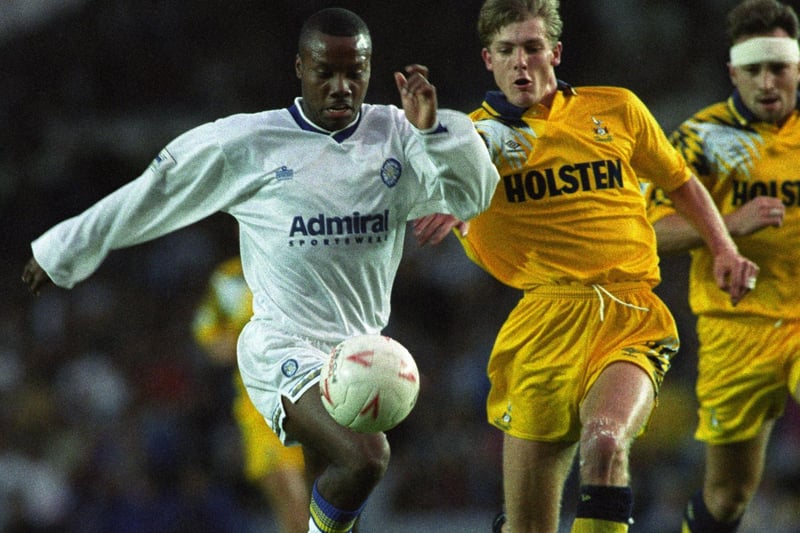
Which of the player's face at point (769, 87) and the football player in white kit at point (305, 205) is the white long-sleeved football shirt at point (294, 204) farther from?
the player's face at point (769, 87)

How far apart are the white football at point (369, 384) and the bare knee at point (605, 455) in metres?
0.69

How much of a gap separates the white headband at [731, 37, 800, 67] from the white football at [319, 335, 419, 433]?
8.71ft

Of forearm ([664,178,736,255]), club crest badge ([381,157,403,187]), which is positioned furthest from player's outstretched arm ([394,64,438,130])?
forearm ([664,178,736,255])

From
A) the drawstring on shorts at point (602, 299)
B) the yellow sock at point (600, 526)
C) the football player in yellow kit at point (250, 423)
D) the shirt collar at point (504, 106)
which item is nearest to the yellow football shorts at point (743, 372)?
the drawstring on shorts at point (602, 299)

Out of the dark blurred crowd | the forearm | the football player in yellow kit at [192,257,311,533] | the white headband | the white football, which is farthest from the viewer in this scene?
the dark blurred crowd

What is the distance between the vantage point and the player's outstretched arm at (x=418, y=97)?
4.59 metres

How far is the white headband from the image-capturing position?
6.19m

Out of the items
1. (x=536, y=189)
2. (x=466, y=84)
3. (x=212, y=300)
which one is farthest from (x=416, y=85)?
(x=466, y=84)

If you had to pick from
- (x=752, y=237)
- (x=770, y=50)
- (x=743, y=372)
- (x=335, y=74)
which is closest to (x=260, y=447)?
(x=743, y=372)

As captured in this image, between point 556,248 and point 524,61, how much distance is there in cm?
77

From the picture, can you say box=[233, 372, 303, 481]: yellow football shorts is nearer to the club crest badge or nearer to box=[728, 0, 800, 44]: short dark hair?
the club crest badge

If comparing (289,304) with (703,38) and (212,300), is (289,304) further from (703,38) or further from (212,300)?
(703,38)

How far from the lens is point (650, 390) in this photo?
5066 millimetres

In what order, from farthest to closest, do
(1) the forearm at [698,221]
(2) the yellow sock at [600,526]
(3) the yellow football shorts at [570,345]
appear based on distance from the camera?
(1) the forearm at [698,221] → (3) the yellow football shorts at [570,345] → (2) the yellow sock at [600,526]
